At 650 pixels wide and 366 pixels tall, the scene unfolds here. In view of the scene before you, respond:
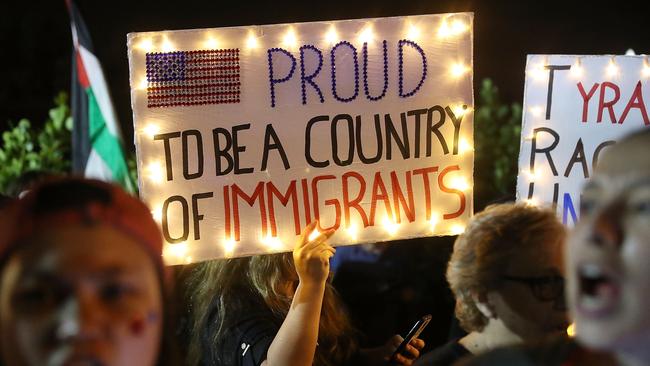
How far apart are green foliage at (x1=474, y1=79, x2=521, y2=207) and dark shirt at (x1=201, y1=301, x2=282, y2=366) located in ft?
20.7

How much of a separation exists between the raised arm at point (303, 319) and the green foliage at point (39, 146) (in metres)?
5.55

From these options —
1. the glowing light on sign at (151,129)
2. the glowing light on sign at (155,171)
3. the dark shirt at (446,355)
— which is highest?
the glowing light on sign at (151,129)

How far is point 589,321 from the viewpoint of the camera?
5.34 feet

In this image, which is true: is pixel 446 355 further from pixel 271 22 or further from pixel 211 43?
pixel 271 22

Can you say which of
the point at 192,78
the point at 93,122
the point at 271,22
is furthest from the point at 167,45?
the point at 271,22

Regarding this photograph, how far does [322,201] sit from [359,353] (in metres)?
0.62

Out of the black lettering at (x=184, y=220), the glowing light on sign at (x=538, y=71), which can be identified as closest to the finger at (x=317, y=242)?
the black lettering at (x=184, y=220)

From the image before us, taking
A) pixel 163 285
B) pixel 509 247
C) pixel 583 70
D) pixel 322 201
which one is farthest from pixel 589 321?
pixel 583 70

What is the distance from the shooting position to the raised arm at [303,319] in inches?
119

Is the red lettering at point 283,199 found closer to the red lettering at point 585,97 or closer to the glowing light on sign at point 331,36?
the glowing light on sign at point 331,36

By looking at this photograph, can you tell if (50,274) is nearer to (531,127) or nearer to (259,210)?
(259,210)

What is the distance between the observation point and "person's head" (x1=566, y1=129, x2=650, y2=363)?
1.59 meters

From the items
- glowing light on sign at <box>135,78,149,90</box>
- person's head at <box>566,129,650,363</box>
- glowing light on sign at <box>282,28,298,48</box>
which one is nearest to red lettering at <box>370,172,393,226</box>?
glowing light on sign at <box>282,28,298,48</box>

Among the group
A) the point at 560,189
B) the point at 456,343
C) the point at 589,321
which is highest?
the point at 589,321
